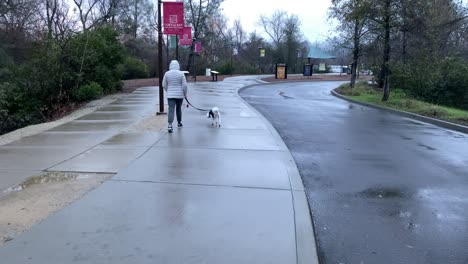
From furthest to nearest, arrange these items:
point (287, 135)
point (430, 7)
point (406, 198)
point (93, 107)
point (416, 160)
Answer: point (430, 7) → point (93, 107) → point (287, 135) → point (416, 160) → point (406, 198)

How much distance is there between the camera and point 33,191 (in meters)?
5.25

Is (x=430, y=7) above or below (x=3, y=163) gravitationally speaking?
above

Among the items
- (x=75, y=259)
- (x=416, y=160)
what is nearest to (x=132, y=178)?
(x=75, y=259)

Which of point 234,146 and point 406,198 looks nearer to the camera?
point 406,198

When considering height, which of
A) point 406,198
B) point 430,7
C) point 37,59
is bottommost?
point 406,198

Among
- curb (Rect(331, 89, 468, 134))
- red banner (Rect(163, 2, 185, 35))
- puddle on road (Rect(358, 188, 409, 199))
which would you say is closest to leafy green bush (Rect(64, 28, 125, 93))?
red banner (Rect(163, 2, 185, 35))

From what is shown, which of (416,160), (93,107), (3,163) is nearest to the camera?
(3,163)

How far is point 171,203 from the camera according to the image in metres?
4.84

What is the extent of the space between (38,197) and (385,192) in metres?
4.54

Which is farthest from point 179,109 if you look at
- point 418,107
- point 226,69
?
point 226,69

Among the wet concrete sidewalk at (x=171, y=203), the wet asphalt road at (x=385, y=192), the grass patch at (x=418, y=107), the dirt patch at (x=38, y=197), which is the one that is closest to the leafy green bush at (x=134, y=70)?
the grass patch at (x=418, y=107)

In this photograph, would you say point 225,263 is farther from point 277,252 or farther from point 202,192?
point 202,192

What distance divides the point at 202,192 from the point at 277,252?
1828 millimetres

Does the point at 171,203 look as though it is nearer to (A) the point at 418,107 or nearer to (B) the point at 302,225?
(B) the point at 302,225
